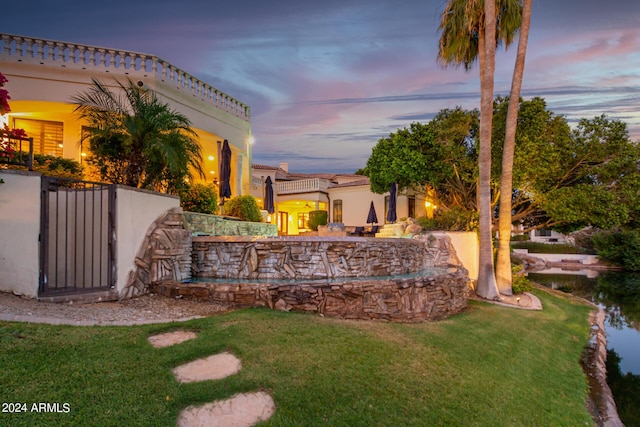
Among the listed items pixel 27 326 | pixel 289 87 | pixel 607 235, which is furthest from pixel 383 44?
pixel 607 235

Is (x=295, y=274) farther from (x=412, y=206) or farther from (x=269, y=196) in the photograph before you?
(x=412, y=206)

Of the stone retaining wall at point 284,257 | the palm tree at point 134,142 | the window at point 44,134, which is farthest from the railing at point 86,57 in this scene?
the stone retaining wall at point 284,257

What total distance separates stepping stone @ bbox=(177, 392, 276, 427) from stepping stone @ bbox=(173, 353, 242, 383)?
469 mm

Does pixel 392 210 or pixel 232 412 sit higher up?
pixel 392 210

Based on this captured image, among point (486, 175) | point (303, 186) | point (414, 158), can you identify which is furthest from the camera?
point (303, 186)

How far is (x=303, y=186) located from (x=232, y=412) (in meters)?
24.2

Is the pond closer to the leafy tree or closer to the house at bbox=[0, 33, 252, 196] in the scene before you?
the leafy tree

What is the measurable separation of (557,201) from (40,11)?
74.1ft

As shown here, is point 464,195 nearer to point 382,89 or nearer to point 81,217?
point 382,89

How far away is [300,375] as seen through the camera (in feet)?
13.0

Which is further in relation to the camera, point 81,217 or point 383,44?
point 383,44

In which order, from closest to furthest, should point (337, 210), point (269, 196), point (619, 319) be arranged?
point (619, 319), point (269, 196), point (337, 210)

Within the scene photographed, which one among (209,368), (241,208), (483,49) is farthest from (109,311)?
(483,49)

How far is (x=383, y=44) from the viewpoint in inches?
652
